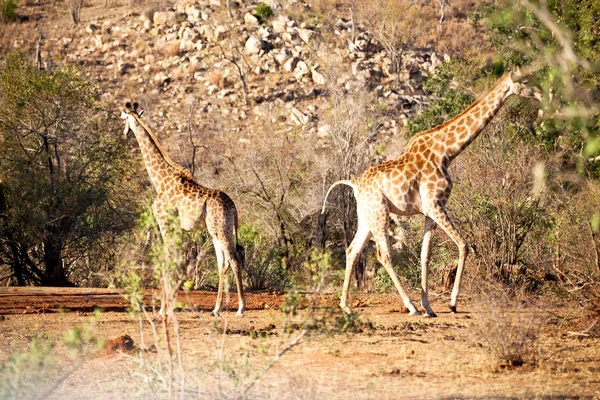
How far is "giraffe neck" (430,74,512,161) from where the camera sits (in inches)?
453

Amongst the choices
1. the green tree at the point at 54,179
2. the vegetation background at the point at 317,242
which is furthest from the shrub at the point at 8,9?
the green tree at the point at 54,179

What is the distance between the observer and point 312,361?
8773mm

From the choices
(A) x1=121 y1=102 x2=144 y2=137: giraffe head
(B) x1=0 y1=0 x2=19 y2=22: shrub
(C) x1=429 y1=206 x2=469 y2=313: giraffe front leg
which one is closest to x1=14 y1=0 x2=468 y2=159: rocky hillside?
(B) x1=0 y1=0 x2=19 y2=22: shrub

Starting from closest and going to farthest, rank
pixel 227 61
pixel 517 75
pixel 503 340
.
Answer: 1. pixel 503 340
2. pixel 517 75
3. pixel 227 61

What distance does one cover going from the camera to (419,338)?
9875 mm

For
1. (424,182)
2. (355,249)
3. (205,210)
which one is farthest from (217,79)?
(424,182)

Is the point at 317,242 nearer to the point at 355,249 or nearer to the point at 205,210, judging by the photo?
the point at 355,249

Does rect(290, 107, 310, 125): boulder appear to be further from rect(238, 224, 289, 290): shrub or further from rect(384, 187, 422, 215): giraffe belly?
rect(384, 187, 422, 215): giraffe belly

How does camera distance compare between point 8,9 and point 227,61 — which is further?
point 8,9

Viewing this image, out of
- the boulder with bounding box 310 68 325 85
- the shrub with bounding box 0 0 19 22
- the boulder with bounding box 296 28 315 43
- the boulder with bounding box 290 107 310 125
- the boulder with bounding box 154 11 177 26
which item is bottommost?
the boulder with bounding box 290 107 310 125

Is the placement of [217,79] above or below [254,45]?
Result: below

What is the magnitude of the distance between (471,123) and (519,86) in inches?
29.9

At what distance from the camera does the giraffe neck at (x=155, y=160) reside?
492 inches

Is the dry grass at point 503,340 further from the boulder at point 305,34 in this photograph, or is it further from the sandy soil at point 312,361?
the boulder at point 305,34
